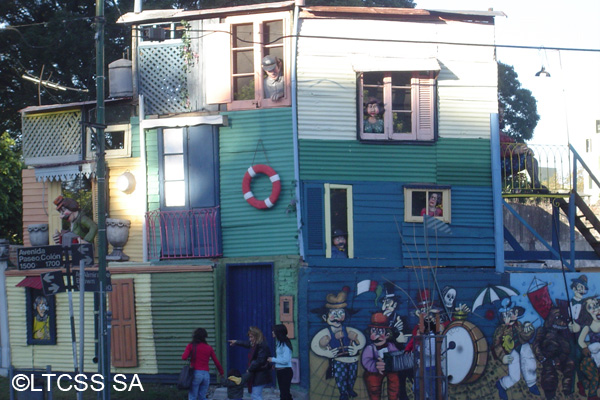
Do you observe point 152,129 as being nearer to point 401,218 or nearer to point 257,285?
point 257,285

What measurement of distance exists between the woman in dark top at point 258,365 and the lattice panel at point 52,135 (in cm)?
705

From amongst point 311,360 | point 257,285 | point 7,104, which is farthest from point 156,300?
point 7,104

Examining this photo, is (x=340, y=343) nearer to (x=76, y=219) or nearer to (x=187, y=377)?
(x=187, y=377)

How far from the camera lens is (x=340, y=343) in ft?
50.6

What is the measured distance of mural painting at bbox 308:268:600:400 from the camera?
1544 centimetres

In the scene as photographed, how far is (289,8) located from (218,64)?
1.86m

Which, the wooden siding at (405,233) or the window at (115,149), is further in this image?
the window at (115,149)

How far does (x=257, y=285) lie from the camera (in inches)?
634

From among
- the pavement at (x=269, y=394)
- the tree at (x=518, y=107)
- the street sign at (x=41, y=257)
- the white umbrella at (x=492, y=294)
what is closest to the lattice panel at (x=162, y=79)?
the street sign at (x=41, y=257)

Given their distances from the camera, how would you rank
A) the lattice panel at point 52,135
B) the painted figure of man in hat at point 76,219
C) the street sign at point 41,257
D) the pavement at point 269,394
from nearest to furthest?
the street sign at point 41,257, the pavement at point 269,394, the painted figure of man in hat at point 76,219, the lattice panel at point 52,135

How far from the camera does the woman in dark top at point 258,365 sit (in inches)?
506

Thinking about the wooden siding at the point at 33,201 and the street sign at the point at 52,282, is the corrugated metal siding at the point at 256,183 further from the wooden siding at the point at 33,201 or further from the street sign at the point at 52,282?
the wooden siding at the point at 33,201

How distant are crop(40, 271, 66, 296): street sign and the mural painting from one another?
478 cm

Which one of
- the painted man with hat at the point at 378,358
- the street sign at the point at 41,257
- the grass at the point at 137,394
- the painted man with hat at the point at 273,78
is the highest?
the painted man with hat at the point at 273,78
